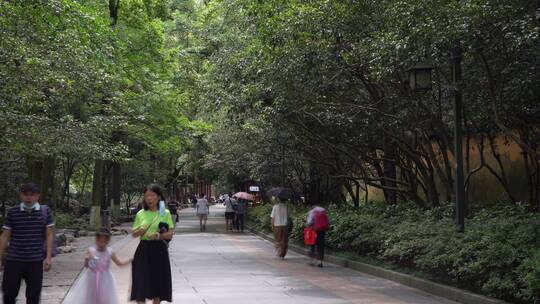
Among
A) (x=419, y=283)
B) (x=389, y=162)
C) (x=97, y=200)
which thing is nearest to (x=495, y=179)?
(x=389, y=162)

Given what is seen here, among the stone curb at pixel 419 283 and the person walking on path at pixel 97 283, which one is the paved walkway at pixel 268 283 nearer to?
the stone curb at pixel 419 283

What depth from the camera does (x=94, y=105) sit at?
22203mm

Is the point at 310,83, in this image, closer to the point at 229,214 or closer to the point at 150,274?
the point at 150,274

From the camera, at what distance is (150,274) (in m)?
7.82

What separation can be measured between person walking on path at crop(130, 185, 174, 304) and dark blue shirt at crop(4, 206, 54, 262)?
3.59ft

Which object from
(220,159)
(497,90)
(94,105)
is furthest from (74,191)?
(497,90)

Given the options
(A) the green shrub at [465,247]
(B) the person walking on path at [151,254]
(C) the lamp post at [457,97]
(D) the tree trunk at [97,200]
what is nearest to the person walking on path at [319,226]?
(A) the green shrub at [465,247]

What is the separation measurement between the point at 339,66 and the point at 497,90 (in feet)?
11.7

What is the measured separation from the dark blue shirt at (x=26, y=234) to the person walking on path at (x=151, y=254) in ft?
3.59

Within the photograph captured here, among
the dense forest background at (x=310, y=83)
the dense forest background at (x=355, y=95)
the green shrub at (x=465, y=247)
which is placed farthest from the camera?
the dense forest background at (x=310, y=83)

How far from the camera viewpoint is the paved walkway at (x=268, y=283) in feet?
34.7

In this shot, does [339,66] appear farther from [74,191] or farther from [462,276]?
[74,191]

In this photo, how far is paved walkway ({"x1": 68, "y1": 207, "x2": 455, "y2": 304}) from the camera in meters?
10.6

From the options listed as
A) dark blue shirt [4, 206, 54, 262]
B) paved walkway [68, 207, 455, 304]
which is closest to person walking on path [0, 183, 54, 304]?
dark blue shirt [4, 206, 54, 262]
